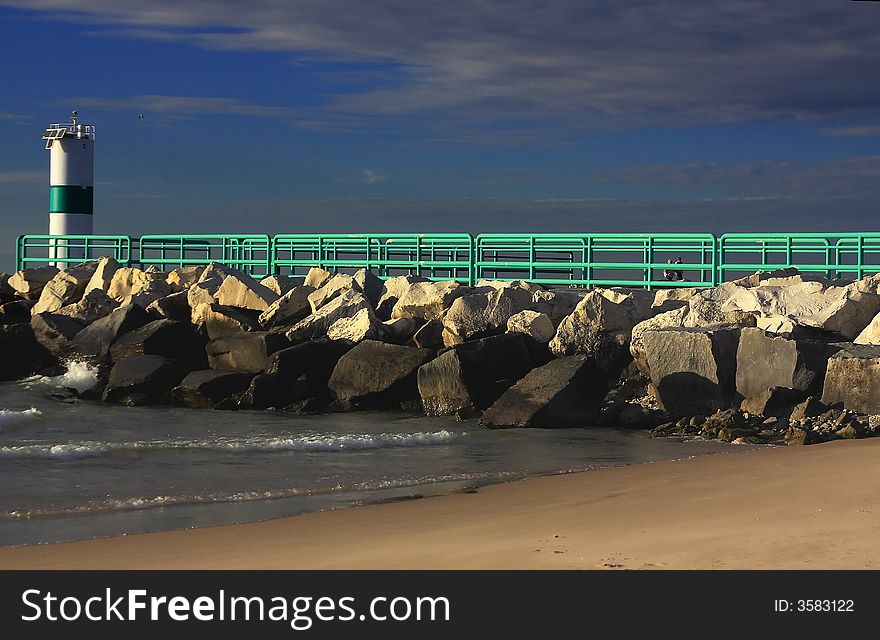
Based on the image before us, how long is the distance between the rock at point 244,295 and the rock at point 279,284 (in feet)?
1.66

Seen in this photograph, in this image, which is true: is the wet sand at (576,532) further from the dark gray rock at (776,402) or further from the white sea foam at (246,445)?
the dark gray rock at (776,402)

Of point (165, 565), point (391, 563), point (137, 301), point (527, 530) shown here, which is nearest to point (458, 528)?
point (527, 530)

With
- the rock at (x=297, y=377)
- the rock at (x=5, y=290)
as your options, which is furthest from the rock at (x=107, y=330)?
the rock at (x=5, y=290)

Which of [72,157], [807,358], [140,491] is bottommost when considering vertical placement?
[140,491]

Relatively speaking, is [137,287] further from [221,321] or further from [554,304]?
[554,304]

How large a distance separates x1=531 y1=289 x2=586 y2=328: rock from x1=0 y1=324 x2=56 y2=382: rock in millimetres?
8499

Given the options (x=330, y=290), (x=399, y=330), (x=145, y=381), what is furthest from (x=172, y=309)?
(x=399, y=330)

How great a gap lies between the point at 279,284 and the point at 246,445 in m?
8.85

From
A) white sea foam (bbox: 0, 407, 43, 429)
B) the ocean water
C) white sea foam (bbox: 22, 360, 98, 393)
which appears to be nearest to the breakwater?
white sea foam (bbox: 22, 360, 98, 393)

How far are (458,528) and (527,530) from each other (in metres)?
0.45

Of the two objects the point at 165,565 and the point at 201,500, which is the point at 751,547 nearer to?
the point at 165,565

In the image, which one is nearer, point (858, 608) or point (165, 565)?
point (858, 608)

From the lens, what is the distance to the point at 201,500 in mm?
8688

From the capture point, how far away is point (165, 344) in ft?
59.0
